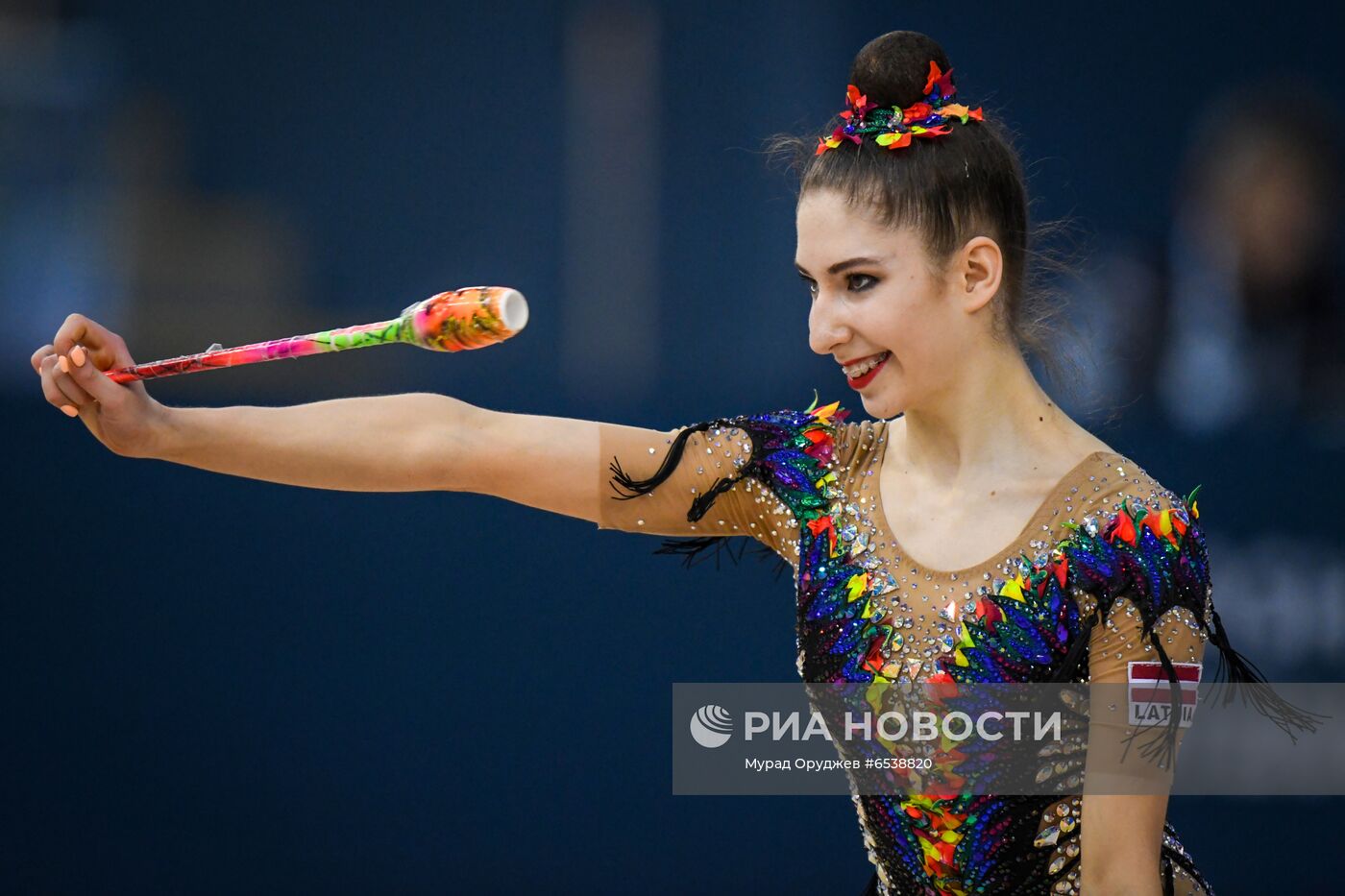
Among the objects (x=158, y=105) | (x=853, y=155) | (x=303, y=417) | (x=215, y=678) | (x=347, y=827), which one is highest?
(x=158, y=105)

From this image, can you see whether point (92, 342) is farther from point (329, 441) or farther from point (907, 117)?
point (907, 117)

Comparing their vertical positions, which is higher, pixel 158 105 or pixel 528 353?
pixel 158 105

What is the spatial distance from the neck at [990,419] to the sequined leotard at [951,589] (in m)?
0.08

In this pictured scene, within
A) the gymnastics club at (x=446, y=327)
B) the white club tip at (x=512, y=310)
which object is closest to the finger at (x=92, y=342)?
the gymnastics club at (x=446, y=327)

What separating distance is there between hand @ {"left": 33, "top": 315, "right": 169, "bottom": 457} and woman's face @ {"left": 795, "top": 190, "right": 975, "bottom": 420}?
2.57 feet

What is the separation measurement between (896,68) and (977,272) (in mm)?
270

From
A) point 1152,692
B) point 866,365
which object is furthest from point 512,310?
point 1152,692

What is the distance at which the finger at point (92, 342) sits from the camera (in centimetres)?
184

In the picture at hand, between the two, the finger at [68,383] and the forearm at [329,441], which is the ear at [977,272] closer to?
the forearm at [329,441]

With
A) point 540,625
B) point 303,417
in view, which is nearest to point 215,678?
point 540,625

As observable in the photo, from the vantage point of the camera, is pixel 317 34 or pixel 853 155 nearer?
pixel 853 155

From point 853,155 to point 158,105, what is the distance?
236cm

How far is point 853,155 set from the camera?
196 centimetres

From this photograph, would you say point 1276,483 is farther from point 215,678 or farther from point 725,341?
Answer: point 215,678
